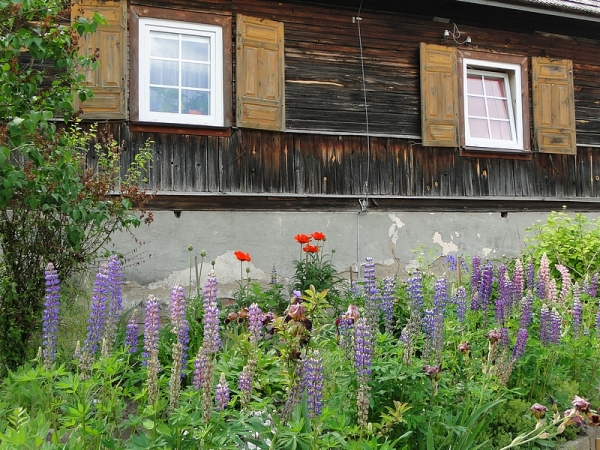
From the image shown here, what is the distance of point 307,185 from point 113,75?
273 centimetres

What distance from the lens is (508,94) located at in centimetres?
1027

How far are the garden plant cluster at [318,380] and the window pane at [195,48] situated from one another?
4339 millimetres

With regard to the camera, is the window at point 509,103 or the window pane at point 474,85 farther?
the window pane at point 474,85

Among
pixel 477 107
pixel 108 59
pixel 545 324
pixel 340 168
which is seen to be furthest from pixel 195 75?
pixel 545 324

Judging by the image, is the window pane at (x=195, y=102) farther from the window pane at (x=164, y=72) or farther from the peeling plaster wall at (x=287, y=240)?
the peeling plaster wall at (x=287, y=240)

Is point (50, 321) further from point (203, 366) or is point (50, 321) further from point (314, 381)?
point (314, 381)

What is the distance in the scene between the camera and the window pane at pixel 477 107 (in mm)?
9977

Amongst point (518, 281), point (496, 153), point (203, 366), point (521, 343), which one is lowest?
point (521, 343)

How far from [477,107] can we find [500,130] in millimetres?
540

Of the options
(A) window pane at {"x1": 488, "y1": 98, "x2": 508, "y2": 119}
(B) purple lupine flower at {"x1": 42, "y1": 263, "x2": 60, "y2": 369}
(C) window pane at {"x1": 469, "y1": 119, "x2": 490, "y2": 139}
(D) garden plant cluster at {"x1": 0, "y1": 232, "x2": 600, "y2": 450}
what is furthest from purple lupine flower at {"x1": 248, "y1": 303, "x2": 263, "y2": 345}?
(A) window pane at {"x1": 488, "y1": 98, "x2": 508, "y2": 119}

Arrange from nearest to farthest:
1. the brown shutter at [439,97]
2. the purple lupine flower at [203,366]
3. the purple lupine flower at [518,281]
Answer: the purple lupine flower at [203,366], the purple lupine flower at [518,281], the brown shutter at [439,97]

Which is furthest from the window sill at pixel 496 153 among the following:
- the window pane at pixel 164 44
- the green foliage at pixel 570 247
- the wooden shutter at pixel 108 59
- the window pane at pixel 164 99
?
the wooden shutter at pixel 108 59

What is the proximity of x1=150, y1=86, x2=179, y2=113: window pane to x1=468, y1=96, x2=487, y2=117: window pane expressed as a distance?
4.47 meters

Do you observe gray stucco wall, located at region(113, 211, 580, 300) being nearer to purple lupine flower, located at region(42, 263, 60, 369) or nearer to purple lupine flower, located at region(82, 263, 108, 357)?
purple lupine flower, located at region(42, 263, 60, 369)
